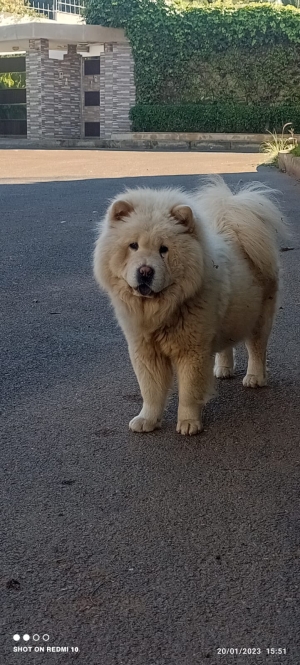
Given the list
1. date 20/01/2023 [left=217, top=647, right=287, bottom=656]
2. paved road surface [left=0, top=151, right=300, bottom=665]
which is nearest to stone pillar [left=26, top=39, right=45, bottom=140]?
paved road surface [left=0, top=151, right=300, bottom=665]

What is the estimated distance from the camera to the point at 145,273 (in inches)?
146

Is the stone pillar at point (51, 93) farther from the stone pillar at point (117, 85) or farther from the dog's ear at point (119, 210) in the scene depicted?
the dog's ear at point (119, 210)

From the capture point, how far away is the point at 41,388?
470 cm

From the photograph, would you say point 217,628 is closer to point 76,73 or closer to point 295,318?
point 295,318

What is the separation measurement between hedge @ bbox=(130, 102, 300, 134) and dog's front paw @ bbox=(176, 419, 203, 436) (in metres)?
28.5

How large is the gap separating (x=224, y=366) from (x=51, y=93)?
30226 mm

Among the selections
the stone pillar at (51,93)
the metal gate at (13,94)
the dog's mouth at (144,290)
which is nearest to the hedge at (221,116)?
the stone pillar at (51,93)

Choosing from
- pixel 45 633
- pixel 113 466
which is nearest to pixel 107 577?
pixel 45 633

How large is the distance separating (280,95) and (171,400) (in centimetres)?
2924

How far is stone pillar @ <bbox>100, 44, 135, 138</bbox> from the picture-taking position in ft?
106

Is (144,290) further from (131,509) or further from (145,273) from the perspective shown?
(131,509)

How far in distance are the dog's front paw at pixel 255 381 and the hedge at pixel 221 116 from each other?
27.6 meters

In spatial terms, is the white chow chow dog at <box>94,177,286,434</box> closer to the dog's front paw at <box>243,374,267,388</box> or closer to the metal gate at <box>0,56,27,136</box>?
the dog's front paw at <box>243,374,267,388</box>

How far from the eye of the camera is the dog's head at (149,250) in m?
3.76
